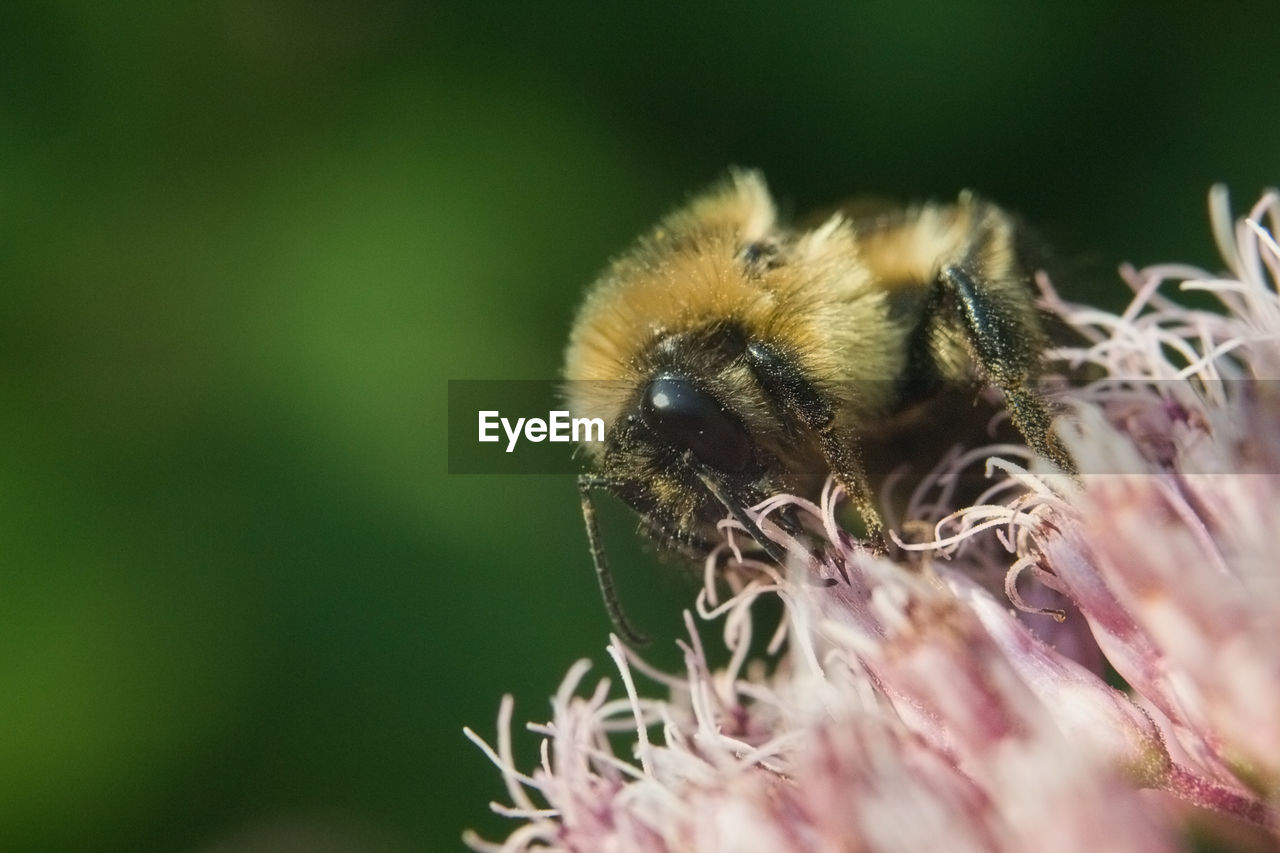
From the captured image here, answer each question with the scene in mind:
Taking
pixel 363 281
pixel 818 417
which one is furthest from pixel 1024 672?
pixel 363 281

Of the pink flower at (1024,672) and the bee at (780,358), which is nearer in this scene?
the pink flower at (1024,672)

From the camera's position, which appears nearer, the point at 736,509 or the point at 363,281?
the point at 736,509

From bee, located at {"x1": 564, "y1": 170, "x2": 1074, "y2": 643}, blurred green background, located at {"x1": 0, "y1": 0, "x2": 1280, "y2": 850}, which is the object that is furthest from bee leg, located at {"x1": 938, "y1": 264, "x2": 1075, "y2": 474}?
blurred green background, located at {"x1": 0, "y1": 0, "x2": 1280, "y2": 850}

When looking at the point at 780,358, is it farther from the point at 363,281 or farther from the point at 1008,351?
the point at 363,281

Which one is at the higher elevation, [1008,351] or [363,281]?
[363,281]

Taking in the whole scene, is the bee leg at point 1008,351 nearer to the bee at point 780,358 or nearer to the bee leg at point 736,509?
the bee at point 780,358

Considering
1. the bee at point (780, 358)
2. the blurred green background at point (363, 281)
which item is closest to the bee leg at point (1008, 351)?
the bee at point (780, 358)
